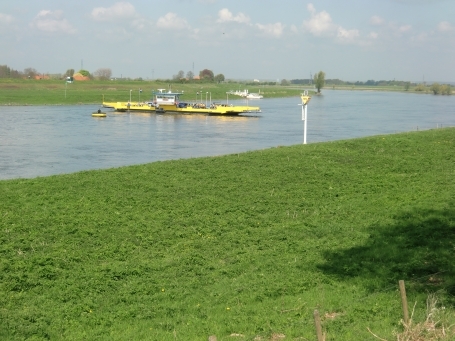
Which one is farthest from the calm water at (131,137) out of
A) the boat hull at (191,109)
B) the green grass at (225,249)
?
the green grass at (225,249)

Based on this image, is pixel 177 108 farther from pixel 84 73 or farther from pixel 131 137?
pixel 84 73

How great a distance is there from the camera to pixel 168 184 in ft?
39.6

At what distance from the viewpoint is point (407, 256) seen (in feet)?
26.7

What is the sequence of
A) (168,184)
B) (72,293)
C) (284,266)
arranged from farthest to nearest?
(168,184) → (284,266) → (72,293)

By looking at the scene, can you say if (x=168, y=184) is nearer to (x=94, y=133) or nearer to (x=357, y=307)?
(x=357, y=307)

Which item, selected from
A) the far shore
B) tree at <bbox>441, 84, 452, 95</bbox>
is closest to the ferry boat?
the far shore

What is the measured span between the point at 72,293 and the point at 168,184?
4.96m

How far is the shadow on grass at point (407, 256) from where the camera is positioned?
7305mm

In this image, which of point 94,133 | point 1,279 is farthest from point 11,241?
point 94,133

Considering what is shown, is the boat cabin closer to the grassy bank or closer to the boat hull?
the boat hull

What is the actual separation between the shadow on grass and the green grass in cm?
3

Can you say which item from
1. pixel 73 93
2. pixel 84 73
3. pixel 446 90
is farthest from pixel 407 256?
pixel 84 73

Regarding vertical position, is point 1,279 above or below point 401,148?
below

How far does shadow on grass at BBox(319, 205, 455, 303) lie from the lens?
7.30 metres
